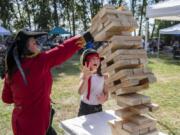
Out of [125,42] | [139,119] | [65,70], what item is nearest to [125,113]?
[139,119]

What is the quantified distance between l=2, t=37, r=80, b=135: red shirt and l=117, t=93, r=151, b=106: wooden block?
0.53 metres

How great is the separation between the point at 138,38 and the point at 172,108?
152 inches

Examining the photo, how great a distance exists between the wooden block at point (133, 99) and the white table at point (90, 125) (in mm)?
409

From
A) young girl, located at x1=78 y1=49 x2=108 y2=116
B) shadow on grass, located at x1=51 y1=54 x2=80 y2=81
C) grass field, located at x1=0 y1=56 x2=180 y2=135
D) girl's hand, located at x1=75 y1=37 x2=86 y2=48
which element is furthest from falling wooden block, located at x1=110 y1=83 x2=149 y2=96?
shadow on grass, located at x1=51 y1=54 x2=80 y2=81

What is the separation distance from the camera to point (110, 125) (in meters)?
2.49

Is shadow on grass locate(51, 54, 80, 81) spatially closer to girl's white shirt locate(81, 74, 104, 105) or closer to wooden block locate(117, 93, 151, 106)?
girl's white shirt locate(81, 74, 104, 105)

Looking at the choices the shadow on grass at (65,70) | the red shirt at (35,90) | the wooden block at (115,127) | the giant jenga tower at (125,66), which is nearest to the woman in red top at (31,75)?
the red shirt at (35,90)

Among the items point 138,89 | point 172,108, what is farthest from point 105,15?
point 172,108

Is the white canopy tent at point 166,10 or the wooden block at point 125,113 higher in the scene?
the white canopy tent at point 166,10

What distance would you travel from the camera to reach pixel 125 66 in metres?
2.25

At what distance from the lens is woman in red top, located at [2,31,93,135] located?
7.14 ft

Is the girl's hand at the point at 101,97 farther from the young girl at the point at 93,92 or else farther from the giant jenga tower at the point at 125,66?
the giant jenga tower at the point at 125,66

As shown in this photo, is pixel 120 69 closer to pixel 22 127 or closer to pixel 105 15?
pixel 105 15

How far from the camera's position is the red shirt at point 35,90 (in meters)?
2.19
